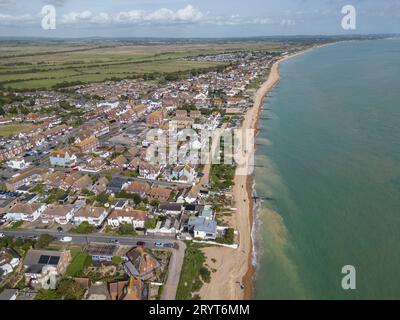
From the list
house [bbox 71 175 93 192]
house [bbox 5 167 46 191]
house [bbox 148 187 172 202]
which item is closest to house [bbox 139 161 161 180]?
house [bbox 148 187 172 202]

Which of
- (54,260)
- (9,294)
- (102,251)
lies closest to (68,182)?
(102,251)

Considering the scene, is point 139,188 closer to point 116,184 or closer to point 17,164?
point 116,184

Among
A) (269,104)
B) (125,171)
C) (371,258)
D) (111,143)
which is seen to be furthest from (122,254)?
(269,104)

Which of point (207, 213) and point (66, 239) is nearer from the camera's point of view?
point (66, 239)

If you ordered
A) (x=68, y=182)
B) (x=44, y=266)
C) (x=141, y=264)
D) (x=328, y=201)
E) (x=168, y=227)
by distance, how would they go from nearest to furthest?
(x=44, y=266) < (x=141, y=264) < (x=168, y=227) < (x=328, y=201) < (x=68, y=182)

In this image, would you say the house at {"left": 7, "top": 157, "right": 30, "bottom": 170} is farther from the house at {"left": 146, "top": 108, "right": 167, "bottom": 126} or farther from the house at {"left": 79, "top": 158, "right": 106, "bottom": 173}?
the house at {"left": 146, "top": 108, "right": 167, "bottom": 126}

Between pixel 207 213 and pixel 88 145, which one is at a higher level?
pixel 88 145

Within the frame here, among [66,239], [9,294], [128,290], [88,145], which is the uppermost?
[88,145]
